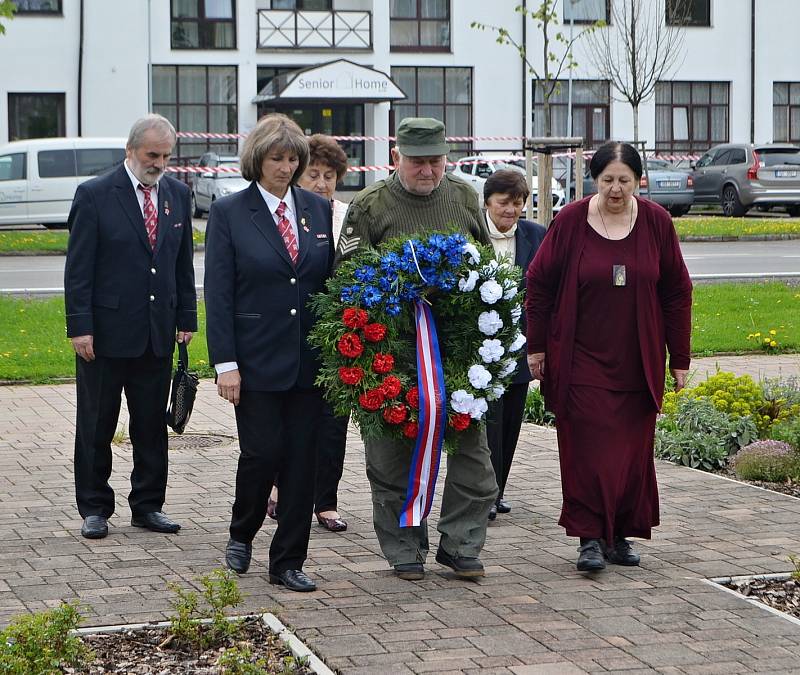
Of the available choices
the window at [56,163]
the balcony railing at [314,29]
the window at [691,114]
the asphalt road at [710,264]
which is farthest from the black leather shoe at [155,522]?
the window at [691,114]

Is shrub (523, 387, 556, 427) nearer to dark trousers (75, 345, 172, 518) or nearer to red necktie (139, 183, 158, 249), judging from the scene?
dark trousers (75, 345, 172, 518)

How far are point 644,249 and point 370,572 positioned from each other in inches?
73.1

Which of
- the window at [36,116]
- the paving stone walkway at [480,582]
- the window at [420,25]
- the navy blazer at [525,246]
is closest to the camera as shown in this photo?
the paving stone walkway at [480,582]

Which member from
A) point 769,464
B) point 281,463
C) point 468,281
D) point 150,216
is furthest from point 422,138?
point 769,464

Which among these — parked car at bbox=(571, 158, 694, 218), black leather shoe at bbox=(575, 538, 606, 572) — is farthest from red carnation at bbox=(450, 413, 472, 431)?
parked car at bbox=(571, 158, 694, 218)

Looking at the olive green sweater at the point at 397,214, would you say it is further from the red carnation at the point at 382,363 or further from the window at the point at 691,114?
the window at the point at 691,114

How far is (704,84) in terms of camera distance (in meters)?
46.1

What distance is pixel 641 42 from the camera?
139ft

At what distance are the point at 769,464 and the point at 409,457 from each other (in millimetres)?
2898

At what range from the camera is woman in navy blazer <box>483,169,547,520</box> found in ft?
23.9

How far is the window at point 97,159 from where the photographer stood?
101ft

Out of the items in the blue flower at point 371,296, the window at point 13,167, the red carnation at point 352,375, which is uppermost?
the window at point 13,167

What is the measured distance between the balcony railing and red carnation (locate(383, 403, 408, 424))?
38131mm

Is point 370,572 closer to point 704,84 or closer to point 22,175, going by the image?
point 22,175
